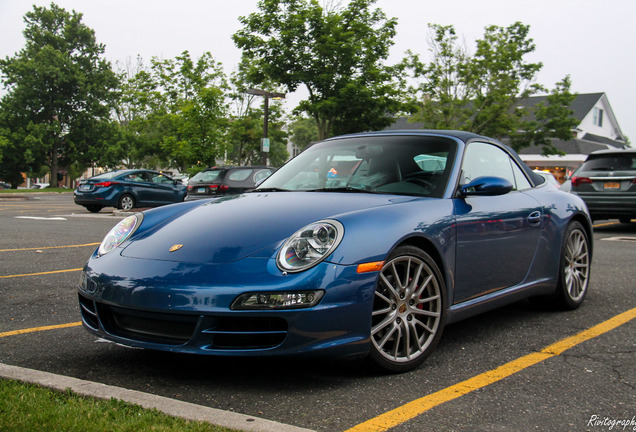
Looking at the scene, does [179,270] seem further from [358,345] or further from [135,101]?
[135,101]

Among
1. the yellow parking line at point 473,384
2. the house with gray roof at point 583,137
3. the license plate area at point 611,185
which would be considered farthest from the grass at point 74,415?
the house with gray roof at point 583,137

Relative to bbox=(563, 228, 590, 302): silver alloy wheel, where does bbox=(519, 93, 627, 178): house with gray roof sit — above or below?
above

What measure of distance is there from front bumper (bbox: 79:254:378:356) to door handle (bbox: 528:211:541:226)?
6.35ft

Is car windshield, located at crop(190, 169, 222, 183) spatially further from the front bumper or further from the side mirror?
the front bumper

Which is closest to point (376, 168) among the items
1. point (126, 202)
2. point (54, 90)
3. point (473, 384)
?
point (473, 384)

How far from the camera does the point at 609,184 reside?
12.7 meters

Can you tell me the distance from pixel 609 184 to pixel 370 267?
10868mm

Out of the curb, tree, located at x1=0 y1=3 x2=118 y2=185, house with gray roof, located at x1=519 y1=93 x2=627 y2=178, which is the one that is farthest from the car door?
tree, located at x1=0 y1=3 x2=118 y2=185

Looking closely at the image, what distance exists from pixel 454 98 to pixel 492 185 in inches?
1201

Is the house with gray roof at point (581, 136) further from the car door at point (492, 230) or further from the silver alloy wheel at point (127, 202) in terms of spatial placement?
the car door at point (492, 230)

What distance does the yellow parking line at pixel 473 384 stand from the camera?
2.82 metres

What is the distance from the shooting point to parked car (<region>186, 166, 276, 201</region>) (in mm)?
17562

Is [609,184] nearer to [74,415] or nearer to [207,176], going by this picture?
[207,176]

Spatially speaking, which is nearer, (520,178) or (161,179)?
(520,178)
